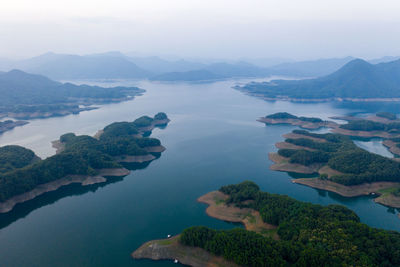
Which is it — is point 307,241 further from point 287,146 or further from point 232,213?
point 287,146

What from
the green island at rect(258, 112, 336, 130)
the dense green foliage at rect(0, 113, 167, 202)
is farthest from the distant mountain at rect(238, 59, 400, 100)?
the dense green foliage at rect(0, 113, 167, 202)

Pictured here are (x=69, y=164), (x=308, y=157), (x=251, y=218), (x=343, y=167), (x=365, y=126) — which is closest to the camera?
(x=251, y=218)

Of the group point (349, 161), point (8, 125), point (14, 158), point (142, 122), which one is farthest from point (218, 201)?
point (8, 125)

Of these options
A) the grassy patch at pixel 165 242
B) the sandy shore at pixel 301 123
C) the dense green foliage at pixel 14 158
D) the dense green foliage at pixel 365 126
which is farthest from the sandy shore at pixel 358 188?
the dense green foliage at pixel 14 158

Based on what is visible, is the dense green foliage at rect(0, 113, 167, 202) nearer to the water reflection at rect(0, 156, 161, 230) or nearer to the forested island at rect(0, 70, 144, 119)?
the water reflection at rect(0, 156, 161, 230)

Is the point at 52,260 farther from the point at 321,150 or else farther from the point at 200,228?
the point at 321,150
